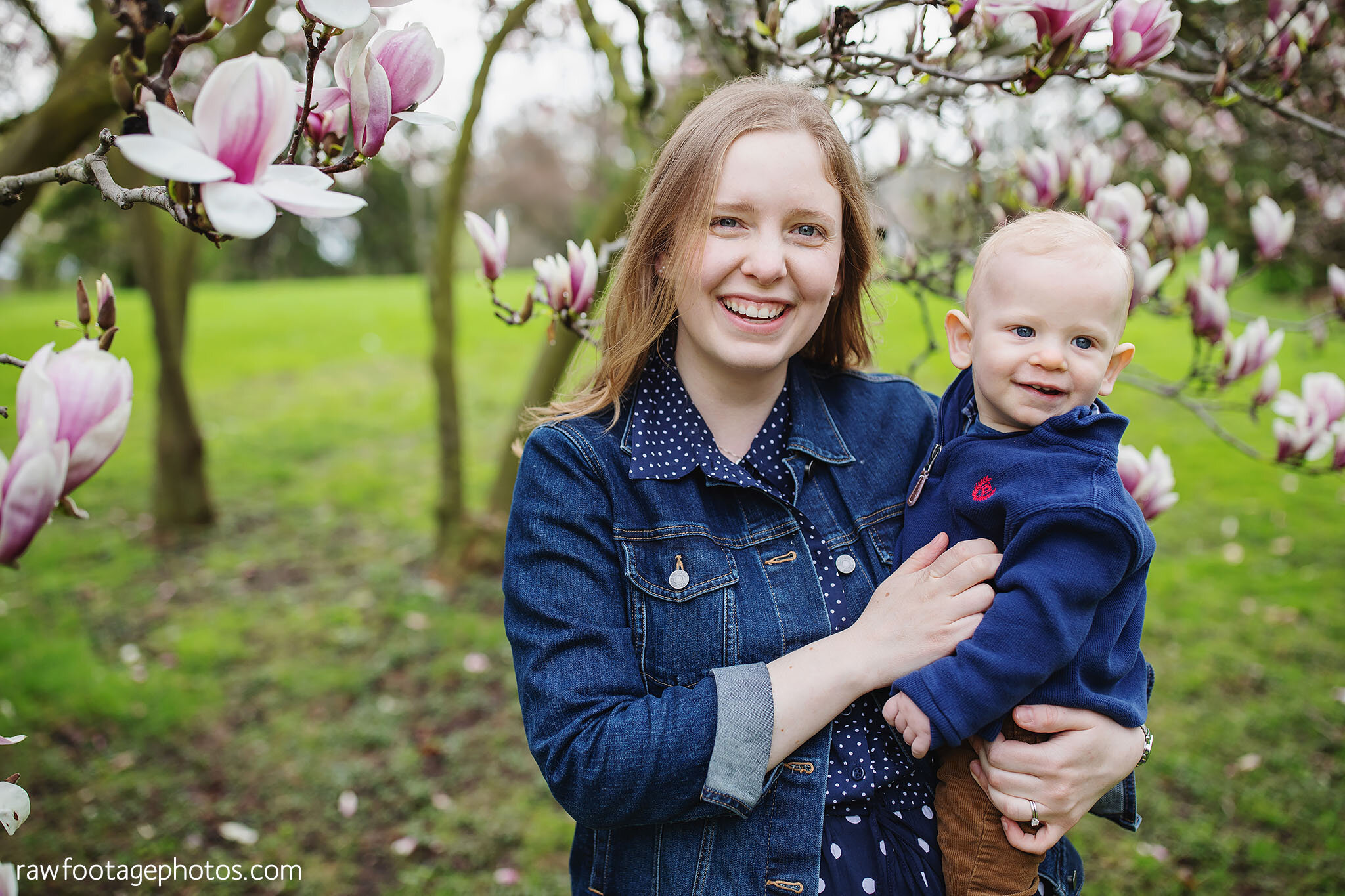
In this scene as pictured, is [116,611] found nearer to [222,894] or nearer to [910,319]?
[222,894]

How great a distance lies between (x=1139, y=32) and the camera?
1.60m

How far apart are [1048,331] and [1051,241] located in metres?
0.15

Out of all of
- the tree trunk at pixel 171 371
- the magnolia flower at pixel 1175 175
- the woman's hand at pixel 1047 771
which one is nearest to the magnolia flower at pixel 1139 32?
the magnolia flower at pixel 1175 175

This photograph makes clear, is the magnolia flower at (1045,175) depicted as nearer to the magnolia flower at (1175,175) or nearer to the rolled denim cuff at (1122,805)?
the magnolia flower at (1175,175)

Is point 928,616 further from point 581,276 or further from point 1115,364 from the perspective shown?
point 581,276

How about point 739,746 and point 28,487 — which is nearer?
point 28,487

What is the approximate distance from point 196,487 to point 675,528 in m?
5.55

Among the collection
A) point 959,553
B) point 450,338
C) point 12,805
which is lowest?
point 450,338

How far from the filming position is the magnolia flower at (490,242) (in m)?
1.79

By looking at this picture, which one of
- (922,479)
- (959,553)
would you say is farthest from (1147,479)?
(959,553)

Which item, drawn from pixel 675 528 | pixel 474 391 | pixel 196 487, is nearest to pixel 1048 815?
pixel 675 528

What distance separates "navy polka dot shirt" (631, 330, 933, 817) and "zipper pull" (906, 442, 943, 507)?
0.20m

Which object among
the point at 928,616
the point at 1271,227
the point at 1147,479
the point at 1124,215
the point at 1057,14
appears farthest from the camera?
the point at 1271,227

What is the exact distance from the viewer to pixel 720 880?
4.55 ft
